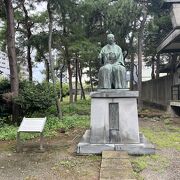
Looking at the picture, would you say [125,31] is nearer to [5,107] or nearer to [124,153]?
[5,107]

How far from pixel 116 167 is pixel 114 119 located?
2083mm

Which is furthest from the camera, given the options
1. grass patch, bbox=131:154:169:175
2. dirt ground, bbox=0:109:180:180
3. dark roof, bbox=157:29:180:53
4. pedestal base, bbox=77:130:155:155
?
dark roof, bbox=157:29:180:53

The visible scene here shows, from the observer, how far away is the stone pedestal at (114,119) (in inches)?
300

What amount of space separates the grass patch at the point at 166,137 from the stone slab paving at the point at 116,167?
1929mm

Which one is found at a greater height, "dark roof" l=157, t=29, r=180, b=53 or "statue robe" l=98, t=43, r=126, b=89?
"dark roof" l=157, t=29, r=180, b=53

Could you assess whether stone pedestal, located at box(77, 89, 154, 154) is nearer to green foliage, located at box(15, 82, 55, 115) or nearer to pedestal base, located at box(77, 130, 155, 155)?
pedestal base, located at box(77, 130, 155, 155)

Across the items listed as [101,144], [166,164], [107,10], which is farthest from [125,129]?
[107,10]

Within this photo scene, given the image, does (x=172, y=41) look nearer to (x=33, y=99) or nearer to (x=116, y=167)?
(x=33, y=99)

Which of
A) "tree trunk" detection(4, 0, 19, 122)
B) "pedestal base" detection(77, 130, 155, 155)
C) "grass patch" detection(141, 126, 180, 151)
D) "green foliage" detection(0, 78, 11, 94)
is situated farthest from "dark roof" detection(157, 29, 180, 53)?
"pedestal base" detection(77, 130, 155, 155)

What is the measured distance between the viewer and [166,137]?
9.74 meters

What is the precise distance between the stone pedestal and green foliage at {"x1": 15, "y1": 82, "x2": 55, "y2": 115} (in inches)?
193

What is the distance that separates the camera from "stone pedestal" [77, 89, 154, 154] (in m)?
7.62

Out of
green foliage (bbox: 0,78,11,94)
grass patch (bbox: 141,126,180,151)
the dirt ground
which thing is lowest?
the dirt ground

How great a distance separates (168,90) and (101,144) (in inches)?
511
